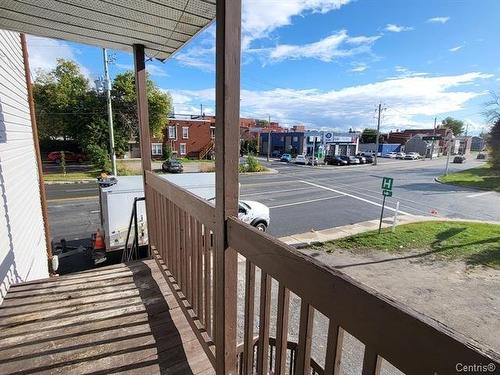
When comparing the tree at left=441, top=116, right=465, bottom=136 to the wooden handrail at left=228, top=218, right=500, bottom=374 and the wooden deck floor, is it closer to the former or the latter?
the wooden deck floor

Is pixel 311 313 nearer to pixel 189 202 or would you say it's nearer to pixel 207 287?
pixel 207 287

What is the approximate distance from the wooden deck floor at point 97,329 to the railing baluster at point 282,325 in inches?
37.2

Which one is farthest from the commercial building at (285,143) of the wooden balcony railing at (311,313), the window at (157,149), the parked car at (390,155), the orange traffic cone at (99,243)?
the wooden balcony railing at (311,313)

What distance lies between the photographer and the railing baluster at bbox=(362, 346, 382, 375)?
0.83 meters

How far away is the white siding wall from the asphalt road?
4.77 metres

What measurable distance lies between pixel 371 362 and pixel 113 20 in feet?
9.96

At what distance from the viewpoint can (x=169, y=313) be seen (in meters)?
2.57

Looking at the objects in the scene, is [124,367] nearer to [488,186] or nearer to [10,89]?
[10,89]

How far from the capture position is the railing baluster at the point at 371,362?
0.83 metres

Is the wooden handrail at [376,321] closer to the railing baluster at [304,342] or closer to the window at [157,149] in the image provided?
the railing baluster at [304,342]

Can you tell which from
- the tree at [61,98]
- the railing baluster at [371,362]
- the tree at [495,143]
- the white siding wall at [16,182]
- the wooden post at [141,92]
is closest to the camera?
the railing baluster at [371,362]

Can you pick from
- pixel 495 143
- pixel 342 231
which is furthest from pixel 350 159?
pixel 342 231

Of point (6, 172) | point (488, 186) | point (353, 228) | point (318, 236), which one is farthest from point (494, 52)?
point (488, 186)

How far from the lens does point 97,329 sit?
2.35m
